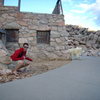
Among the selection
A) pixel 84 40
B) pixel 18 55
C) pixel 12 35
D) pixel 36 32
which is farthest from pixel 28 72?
pixel 84 40

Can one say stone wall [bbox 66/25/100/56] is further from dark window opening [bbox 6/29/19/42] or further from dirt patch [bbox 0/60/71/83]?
dirt patch [bbox 0/60/71/83]

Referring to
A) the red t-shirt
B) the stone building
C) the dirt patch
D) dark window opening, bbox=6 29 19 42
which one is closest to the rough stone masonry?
the stone building

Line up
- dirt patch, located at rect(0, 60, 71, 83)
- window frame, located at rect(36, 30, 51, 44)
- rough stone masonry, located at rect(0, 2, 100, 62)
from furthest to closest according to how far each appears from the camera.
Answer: window frame, located at rect(36, 30, 51, 44), rough stone masonry, located at rect(0, 2, 100, 62), dirt patch, located at rect(0, 60, 71, 83)

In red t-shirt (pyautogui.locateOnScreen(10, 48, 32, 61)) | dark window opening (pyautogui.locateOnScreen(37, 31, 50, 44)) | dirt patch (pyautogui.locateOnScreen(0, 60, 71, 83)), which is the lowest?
dirt patch (pyautogui.locateOnScreen(0, 60, 71, 83))

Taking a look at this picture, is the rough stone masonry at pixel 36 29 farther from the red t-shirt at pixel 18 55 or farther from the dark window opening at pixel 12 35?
the red t-shirt at pixel 18 55

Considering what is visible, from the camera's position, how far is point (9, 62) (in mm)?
3871

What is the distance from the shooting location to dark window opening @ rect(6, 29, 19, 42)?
6.59 meters

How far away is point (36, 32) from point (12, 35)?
1.44 metres

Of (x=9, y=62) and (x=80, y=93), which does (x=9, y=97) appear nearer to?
(x=80, y=93)

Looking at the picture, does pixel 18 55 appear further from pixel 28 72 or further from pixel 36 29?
pixel 36 29

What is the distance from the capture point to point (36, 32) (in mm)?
6762

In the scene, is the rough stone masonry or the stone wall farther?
the stone wall

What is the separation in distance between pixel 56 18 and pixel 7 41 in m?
3.30

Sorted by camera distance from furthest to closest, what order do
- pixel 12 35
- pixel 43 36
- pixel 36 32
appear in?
pixel 43 36 → pixel 36 32 → pixel 12 35
